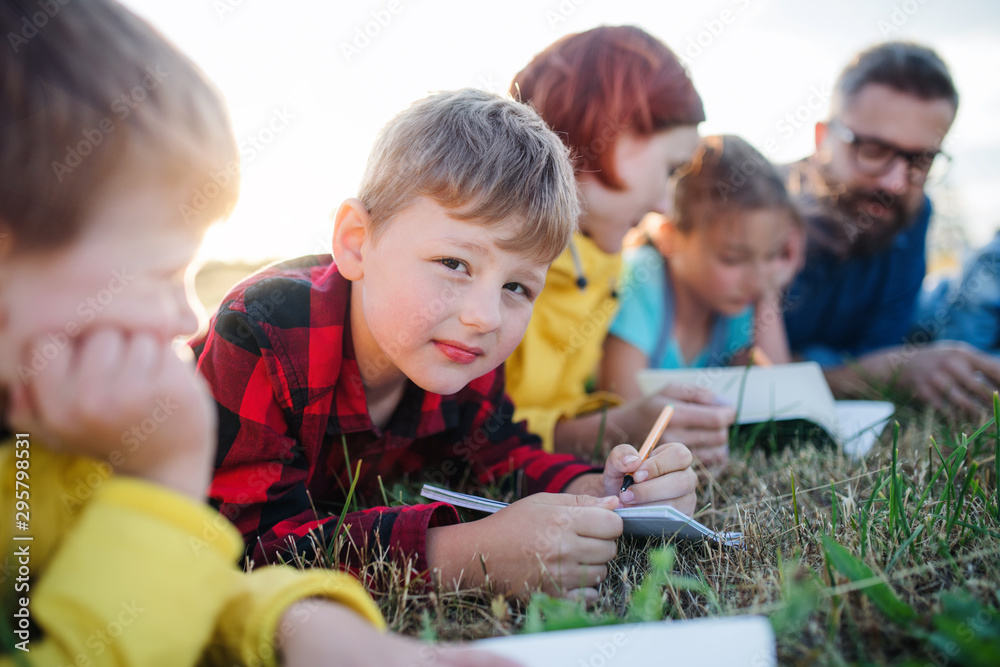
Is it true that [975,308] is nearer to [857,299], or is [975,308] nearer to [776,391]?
[857,299]

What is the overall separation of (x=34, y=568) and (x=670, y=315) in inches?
89.5

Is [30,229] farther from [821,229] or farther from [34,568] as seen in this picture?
[821,229]

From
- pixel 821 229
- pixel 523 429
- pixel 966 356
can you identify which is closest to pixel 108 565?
pixel 523 429

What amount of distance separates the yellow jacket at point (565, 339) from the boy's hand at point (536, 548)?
3.03 feet

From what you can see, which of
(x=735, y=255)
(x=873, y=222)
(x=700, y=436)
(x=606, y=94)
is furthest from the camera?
(x=873, y=222)

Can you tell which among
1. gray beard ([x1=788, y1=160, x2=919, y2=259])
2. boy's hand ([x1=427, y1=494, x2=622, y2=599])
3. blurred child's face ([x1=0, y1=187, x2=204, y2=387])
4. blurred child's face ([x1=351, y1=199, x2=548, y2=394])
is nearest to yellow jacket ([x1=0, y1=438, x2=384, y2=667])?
blurred child's face ([x1=0, y1=187, x2=204, y2=387])

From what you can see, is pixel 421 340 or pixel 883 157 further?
pixel 883 157

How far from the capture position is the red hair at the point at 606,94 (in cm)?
218

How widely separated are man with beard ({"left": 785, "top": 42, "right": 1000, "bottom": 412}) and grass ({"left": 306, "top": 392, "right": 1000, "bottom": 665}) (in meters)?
1.38

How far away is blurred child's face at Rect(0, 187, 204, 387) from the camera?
0.77 metres

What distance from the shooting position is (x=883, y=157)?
298 centimetres

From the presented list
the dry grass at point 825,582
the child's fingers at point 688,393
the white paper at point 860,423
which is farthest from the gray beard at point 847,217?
the dry grass at point 825,582

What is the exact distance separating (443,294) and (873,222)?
2677 millimetres

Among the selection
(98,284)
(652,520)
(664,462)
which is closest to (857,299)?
(664,462)
